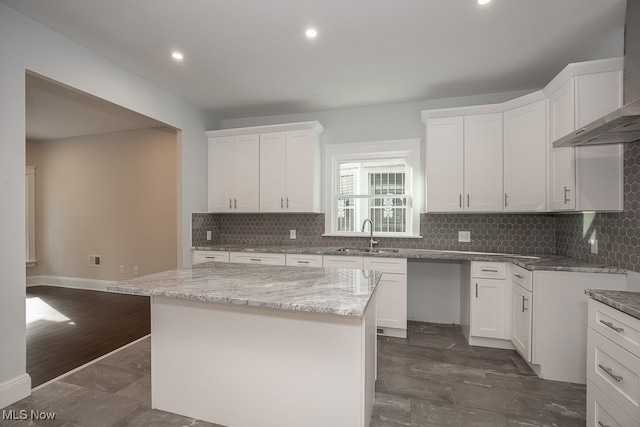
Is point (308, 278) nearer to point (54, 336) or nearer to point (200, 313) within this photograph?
point (200, 313)

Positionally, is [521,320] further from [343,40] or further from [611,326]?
[343,40]

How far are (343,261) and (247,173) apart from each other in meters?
1.81

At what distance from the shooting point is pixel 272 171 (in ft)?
12.6

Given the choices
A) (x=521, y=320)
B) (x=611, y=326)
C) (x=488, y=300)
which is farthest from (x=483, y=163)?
(x=611, y=326)

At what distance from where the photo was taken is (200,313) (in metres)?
1.77

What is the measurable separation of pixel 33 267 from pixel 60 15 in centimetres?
544

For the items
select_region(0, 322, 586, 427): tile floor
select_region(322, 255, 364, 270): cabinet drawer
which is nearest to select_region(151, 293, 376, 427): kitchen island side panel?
select_region(0, 322, 586, 427): tile floor

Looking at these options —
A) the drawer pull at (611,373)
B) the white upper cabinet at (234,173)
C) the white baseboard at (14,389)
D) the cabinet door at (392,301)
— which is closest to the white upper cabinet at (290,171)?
the white upper cabinet at (234,173)

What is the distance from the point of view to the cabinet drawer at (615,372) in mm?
1305

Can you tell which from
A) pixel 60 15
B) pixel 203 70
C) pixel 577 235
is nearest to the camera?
pixel 60 15

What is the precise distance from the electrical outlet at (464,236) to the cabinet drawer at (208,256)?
2.93 metres

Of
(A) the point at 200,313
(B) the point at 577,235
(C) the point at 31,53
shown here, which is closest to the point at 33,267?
(C) the point at 31,53

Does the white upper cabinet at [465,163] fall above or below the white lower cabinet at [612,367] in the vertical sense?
above

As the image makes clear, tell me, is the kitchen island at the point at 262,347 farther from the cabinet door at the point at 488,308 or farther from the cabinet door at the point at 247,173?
the cabinet door at the point at 247,173
